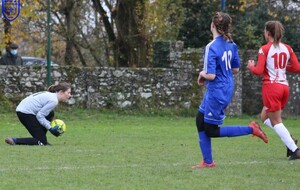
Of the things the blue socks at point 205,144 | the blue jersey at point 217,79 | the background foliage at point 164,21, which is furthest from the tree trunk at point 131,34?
the blue jersey at point 217,79

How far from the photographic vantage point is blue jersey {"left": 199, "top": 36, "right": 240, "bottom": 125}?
10.0 m

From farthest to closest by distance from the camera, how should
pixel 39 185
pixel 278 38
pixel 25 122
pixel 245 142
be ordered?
pixel 245 142 → pixel 25 122 → pixel 278 38 → pixel 39 185

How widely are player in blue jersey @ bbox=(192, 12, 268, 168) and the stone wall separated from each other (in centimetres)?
1446

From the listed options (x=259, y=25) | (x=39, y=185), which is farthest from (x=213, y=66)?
(x=259, y=25)

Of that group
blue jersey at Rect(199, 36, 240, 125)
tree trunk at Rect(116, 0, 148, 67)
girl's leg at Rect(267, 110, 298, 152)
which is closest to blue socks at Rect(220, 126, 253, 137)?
blue jersey at Rect(199, 36, 240, 125)

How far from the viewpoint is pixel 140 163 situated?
11133mm

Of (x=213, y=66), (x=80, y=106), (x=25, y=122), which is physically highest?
(x=213, y=66)

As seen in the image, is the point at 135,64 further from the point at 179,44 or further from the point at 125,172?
the point at 125,172

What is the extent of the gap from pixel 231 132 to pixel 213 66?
2.88ft

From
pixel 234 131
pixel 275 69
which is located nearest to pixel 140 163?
pixel 234 131

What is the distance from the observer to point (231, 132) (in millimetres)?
10250

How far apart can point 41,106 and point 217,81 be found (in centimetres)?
502

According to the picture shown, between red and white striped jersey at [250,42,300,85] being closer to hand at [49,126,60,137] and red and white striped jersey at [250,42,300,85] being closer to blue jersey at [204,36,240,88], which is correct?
blue jersey at [204,36,240,88]

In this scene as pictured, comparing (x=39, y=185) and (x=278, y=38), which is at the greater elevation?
(x=278, y=38)
